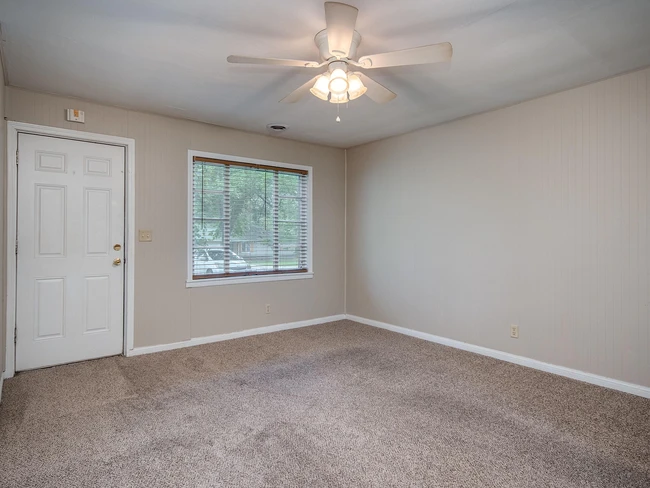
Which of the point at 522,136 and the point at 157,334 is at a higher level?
the point at 522,136

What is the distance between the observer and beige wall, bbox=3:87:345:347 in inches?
142

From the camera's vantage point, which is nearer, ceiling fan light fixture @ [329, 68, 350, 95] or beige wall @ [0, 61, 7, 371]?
ceiling fan light fixture @ [329, 68, 350, 95]

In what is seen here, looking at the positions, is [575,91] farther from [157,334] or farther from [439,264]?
[157,334]

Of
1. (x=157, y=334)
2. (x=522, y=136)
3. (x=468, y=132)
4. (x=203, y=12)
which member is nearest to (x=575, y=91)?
Result: (x=522, y=136)

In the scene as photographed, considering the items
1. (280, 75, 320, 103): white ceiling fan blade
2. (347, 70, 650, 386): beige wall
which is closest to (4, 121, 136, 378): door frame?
(280, 75, 320, 103): white ceiling fan blade

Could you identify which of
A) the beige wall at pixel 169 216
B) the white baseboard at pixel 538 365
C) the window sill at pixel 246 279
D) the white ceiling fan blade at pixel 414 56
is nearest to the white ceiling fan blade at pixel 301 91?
the white ceiling fan blade at pixel 414 56

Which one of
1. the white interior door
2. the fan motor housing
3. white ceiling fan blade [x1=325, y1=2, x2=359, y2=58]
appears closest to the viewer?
white ceiling fan blade [x1=325, y1=2, x2=359, y2=58]

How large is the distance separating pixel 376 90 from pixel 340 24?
0.72 meters

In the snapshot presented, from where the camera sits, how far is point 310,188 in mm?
5160

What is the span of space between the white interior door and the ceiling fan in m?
2.15

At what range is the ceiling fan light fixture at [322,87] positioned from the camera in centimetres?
253

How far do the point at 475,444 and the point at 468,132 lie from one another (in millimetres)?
3017

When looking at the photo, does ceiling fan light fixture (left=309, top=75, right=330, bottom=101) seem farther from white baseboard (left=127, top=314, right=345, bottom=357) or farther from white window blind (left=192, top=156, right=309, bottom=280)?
white baseboard (left=127, top=314, right=345, bottom=357)

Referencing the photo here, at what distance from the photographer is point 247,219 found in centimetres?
463
